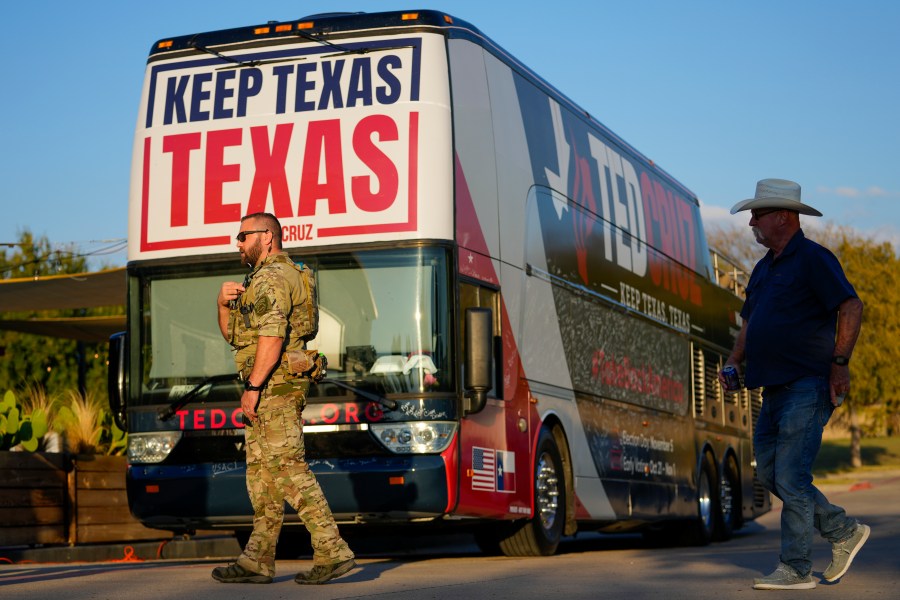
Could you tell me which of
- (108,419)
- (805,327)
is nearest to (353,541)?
(108,419)

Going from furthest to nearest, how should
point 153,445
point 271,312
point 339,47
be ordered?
point 339,47 → point 153,445 → point 271,312

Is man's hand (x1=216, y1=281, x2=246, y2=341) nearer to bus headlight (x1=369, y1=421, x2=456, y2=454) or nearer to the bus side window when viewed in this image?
bus headlight (x1=369, y1=421, x2=456, y2=454)

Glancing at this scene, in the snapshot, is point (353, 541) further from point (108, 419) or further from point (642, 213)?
point (642, 213)

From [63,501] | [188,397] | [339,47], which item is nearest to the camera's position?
[188,397]

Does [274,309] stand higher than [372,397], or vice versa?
[274,309]

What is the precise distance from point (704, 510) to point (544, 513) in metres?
5.80

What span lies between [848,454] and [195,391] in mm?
54962

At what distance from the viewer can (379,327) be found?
10.5 metres

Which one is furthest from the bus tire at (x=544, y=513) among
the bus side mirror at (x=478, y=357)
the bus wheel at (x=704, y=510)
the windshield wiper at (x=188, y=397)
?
the bus wheel at (x=704, y=510)

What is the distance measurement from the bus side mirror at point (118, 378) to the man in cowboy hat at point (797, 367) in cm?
528

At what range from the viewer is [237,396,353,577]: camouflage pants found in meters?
8.05

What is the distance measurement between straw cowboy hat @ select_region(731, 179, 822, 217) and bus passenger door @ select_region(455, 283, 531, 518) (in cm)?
309

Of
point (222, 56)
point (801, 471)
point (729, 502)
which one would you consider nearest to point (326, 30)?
point (222, 56)

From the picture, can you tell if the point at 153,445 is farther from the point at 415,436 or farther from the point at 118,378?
the point at 415,436
